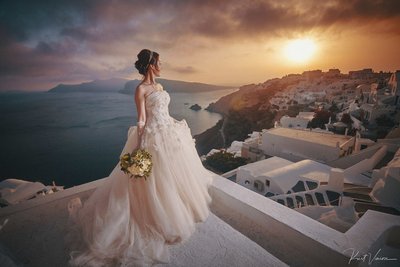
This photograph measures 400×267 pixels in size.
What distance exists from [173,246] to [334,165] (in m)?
12.4

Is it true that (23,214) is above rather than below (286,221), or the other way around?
below

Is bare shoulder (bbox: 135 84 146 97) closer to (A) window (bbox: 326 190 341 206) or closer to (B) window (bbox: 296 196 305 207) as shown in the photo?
(A) window (bbox: 326 190 341 206)

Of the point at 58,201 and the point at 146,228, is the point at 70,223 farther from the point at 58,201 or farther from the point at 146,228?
the point at 146,228

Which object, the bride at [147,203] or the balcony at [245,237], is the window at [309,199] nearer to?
the balcony at [245,237]

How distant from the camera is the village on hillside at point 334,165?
5.20 metres

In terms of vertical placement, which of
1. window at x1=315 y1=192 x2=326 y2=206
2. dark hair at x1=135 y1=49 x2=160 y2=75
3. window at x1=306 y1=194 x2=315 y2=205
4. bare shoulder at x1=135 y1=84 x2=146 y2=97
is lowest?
window at x1=306 y1=194 x2=315 y2=205

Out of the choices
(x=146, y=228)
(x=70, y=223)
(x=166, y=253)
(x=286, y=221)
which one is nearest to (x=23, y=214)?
(x=70, y=223)

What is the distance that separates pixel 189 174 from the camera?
2.46 meters

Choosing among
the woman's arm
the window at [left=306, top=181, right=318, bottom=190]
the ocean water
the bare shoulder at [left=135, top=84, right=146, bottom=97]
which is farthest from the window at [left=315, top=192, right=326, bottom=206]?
the ocean water

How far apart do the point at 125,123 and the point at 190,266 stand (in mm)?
49025

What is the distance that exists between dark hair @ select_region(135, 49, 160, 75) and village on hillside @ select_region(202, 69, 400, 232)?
457 centimetres

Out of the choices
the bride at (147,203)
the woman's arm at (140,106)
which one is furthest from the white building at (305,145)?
the woman's arm at (140,106)

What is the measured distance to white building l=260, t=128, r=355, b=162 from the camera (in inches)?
521
